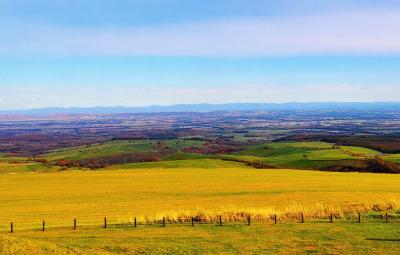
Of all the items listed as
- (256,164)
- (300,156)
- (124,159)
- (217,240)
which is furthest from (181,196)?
(124,159)

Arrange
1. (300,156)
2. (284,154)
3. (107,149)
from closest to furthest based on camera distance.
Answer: (300,156)
(284,154)
(107,149)

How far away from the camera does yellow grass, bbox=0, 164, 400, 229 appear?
39.9 meters

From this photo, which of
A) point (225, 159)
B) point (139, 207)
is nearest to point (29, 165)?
point (225, 159)

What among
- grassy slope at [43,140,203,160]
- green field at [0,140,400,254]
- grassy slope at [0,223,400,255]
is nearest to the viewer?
grassy slope at [0,223,400,255]

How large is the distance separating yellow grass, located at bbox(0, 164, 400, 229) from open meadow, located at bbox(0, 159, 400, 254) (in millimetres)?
101

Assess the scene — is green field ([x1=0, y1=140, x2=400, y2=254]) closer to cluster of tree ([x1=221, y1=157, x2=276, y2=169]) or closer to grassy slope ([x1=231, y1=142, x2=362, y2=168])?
cluster of tree ([x1=221, y1=157, x2=276, y2=169])

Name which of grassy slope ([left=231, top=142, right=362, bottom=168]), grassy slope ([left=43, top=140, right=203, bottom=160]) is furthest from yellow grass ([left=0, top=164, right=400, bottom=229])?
grassy slope ([left=43, top=140, right=203, bottom=160])

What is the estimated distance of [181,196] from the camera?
53344 millimetres

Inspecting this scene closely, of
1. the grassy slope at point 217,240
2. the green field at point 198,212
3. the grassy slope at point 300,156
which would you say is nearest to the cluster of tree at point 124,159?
the grassy slope at point 300,156

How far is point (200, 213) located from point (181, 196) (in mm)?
15758

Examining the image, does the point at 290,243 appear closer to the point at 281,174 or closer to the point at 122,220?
the point at 122,220

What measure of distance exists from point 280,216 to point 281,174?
130 ft

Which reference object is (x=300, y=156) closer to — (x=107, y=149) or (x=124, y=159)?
(x=124, y=159)

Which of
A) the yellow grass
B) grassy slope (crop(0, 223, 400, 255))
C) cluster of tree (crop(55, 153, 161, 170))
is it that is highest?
grassy slope (crop(0, 223, 400, 255))
